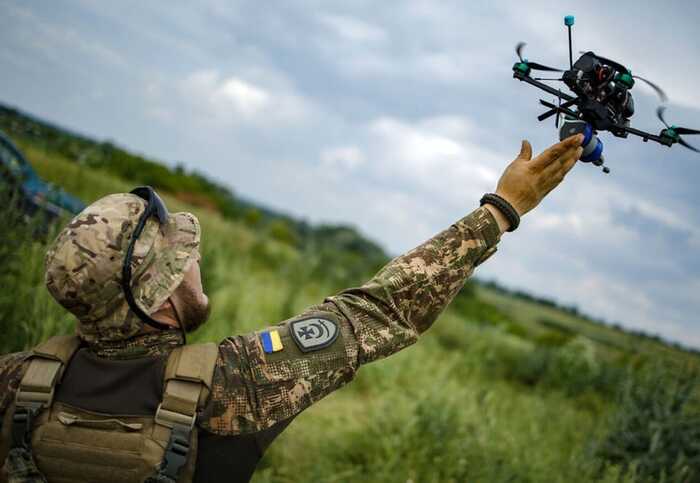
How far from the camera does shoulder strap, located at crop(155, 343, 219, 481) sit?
5.20 ft

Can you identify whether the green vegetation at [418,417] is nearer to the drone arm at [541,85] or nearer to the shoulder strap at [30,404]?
the shoulder strap at [30,404]

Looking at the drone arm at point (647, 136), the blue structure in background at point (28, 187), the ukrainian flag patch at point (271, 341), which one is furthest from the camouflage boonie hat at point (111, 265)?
the blue structure in background at point (28, 187)

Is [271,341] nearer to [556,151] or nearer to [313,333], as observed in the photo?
[313,333]

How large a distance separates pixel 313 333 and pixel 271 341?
154mm

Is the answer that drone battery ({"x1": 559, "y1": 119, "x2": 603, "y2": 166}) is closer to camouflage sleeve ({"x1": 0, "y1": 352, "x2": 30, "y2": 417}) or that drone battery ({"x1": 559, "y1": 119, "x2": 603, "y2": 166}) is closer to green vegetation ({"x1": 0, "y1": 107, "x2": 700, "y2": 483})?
camouflage sleeve ({"x1": 0, "y1": 352, "x2": 30, "y2": 417})

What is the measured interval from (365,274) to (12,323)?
1374 centimetres

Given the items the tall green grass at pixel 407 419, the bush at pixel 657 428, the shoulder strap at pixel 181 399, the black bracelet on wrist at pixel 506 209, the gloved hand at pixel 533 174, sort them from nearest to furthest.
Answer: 1. the shoulder strap at pixel 181 399
2. the gloved hand at pixel 533 174
3. the black bracelet on wrist at pixel 506 209
4. the tall green grass at pixel 407 419
5. the bush at pixel 657 428

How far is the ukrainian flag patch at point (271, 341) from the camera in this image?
1.83 meters

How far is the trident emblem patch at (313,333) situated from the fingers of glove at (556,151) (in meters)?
0.97

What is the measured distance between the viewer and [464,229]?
1.97m

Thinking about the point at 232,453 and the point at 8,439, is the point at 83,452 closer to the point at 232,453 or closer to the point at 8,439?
the point at 8,439

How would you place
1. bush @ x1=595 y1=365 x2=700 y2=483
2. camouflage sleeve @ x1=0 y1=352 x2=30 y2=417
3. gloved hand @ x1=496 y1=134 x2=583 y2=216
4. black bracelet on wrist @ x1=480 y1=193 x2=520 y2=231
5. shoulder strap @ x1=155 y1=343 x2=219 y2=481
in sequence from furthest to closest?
bush @ x1=595 y1=365 x2=700 y2=483 → black bracelet on wrist @ x1=480 y1=193 x2=520 y2=231 → gloved hand @ x1=496 y1=134 x2=583 y2=216 → camouflage sleeve @ x1=0 y1=352 x2=30 y2=417 → shoulder strap @ x1=155 y1=343 x2=219 y2=481

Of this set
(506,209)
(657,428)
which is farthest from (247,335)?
(657,428)

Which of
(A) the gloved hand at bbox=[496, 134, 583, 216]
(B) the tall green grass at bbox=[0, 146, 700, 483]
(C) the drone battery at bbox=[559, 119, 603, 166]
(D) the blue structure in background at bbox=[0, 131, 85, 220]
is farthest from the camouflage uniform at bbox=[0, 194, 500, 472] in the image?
(D) the blue structure in background at bbox=[0, 131, 85, 220]
